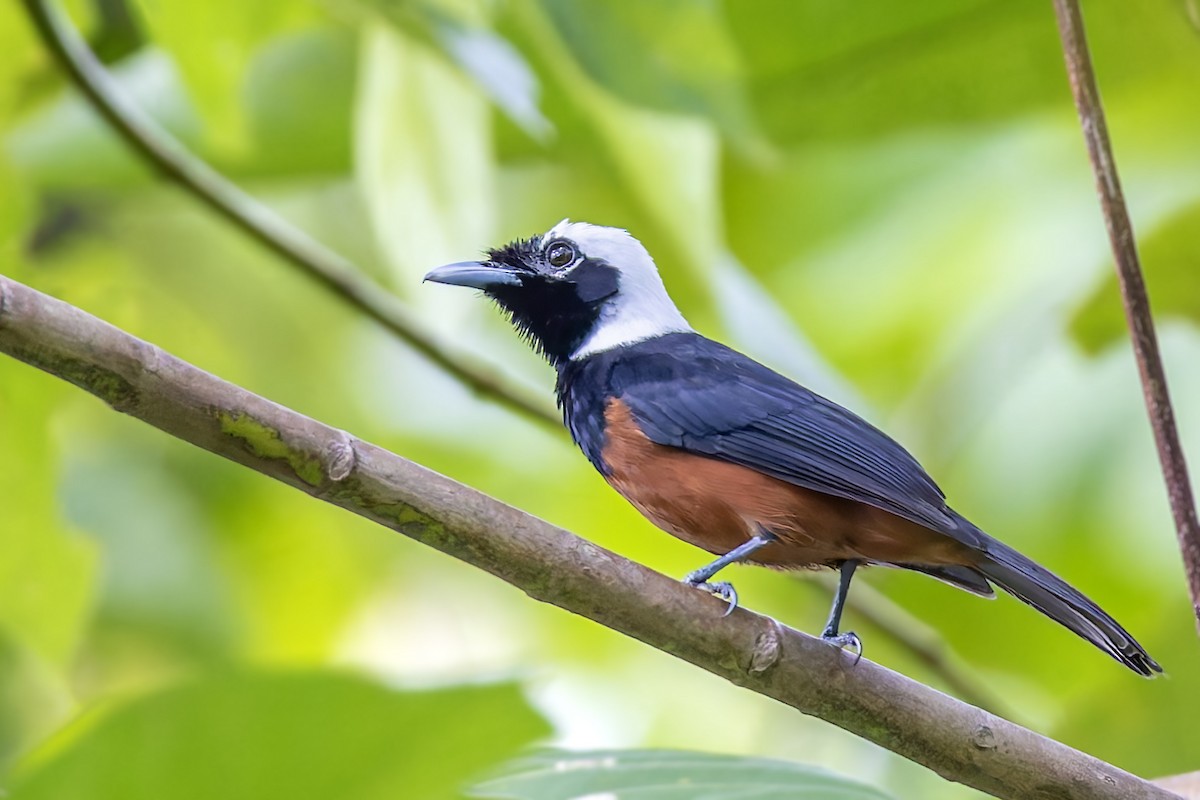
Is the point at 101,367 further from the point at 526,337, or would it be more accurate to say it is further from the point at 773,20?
the point at 773,20

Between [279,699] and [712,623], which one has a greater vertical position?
[712,623]

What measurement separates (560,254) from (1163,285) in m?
1.28

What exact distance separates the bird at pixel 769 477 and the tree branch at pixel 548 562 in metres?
0.31

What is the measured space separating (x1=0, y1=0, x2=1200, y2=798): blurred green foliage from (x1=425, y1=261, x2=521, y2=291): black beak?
0.28 ft

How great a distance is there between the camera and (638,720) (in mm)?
4418

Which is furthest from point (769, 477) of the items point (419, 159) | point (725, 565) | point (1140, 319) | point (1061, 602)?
point (419, 159)

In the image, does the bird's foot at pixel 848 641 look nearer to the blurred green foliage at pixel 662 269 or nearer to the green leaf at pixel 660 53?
the blurred green foliage at pixel 662 269

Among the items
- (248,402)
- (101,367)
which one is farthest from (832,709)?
(101,367)

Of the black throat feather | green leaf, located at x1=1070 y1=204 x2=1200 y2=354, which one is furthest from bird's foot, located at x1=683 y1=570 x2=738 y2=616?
green leaf, located at x1=1070 y1=204 x2=1200 y2=354

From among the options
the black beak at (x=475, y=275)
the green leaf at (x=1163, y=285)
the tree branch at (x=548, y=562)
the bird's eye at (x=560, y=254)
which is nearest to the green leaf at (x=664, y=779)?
the tree branch at (x=548, y=562)

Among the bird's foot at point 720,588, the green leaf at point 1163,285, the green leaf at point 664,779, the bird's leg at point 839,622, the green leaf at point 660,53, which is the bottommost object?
the green leaf at point 664,779

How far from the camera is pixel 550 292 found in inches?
116

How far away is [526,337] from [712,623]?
1239mm

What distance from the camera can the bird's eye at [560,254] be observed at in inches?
118
